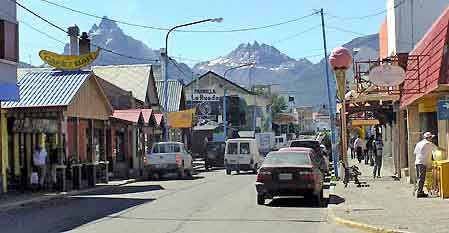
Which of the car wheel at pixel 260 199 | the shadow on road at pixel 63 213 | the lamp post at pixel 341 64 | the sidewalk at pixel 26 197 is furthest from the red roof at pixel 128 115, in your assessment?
the car wheel at pixel 260 199

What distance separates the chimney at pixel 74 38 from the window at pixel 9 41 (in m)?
12.3

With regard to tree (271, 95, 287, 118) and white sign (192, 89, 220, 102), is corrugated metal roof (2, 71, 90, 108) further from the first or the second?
tree (271, 95, 287, 118)

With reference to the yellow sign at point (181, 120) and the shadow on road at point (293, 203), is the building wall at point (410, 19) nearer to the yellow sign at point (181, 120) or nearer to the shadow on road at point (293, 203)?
the shadow on road at point (293, 203)

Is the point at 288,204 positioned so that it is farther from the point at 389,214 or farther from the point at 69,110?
the point at 69,110

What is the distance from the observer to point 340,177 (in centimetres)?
2933

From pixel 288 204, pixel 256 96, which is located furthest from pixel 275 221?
pixel 256 96

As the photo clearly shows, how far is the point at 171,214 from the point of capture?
18.1 meters

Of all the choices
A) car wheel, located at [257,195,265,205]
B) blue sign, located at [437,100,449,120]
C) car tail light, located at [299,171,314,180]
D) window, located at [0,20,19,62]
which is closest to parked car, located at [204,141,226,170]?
window, located at [0,20,19,62]

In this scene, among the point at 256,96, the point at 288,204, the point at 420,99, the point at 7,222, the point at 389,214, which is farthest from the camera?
the point at 256,96

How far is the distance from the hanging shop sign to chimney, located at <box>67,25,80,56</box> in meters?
10.1

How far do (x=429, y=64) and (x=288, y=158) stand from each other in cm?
477

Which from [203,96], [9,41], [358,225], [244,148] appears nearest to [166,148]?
[244,148]

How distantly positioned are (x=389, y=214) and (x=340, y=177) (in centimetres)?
1323

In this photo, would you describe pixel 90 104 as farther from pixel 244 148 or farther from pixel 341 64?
pixel 341 64
